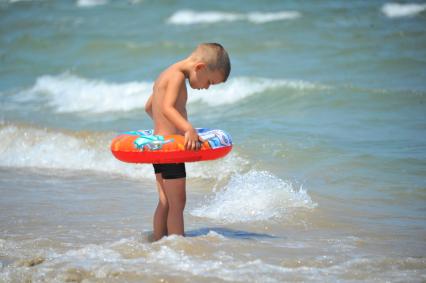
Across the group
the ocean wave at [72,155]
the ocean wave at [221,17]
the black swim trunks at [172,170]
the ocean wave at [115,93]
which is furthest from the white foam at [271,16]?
the black swim trunks at [172,170]

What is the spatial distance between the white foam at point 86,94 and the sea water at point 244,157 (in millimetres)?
59

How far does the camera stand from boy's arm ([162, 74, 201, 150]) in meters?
4.72

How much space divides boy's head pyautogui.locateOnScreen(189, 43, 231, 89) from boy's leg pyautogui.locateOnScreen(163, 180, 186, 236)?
694 millimetres

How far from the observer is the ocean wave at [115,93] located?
13336 mm

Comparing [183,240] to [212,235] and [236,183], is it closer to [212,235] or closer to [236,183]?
[212,235]

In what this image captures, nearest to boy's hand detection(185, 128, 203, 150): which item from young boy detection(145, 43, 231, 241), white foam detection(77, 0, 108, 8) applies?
young boy detection(145, 43, 231, 241)

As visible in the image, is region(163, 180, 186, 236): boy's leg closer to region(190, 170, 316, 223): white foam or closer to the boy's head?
the boy's head

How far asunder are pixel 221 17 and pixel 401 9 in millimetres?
5373

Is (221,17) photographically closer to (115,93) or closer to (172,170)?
(115,93)

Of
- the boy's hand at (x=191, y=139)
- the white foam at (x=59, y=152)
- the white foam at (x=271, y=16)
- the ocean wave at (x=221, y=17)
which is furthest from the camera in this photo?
the ocean wave at (x=221, y=17)

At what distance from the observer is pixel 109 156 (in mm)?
9031

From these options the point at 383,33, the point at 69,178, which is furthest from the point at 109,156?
the point at 383,33

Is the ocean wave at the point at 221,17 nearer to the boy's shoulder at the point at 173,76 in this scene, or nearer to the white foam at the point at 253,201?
the white foam at the point at 253,201

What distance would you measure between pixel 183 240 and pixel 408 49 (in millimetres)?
11817
